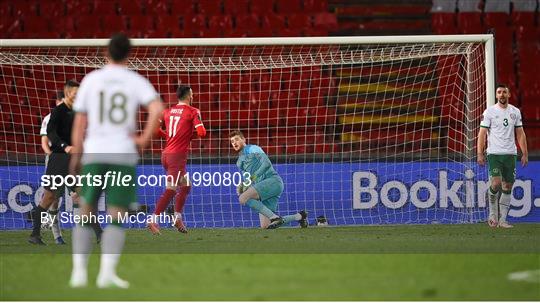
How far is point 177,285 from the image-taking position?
7.64 metres

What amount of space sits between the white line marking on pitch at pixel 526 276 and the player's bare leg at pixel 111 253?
9.23 feet

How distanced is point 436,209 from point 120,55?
8.80 metres

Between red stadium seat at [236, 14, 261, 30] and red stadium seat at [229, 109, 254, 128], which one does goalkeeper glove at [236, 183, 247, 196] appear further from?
red stadium seat at [236, 14, 261, 30]

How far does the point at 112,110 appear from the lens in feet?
24.4

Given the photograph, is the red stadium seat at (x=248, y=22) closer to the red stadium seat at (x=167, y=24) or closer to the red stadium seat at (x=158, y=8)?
the red stadium seat at (x=167, y=24)

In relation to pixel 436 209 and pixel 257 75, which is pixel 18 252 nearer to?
pixel 436 209

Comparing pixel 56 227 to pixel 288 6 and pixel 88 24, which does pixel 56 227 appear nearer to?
pixel 88 24

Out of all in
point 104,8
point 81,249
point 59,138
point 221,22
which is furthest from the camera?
point 104,8

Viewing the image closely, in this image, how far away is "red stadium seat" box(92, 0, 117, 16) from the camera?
2086 cm

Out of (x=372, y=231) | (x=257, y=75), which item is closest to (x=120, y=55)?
(x=372, y=231)

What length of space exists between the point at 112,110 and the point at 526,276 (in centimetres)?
327

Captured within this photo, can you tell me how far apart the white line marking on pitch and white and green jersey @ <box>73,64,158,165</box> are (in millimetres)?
2911

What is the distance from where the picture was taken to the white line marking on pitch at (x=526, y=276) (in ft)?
26.0

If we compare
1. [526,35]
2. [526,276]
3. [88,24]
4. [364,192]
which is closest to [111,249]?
[526,276]
